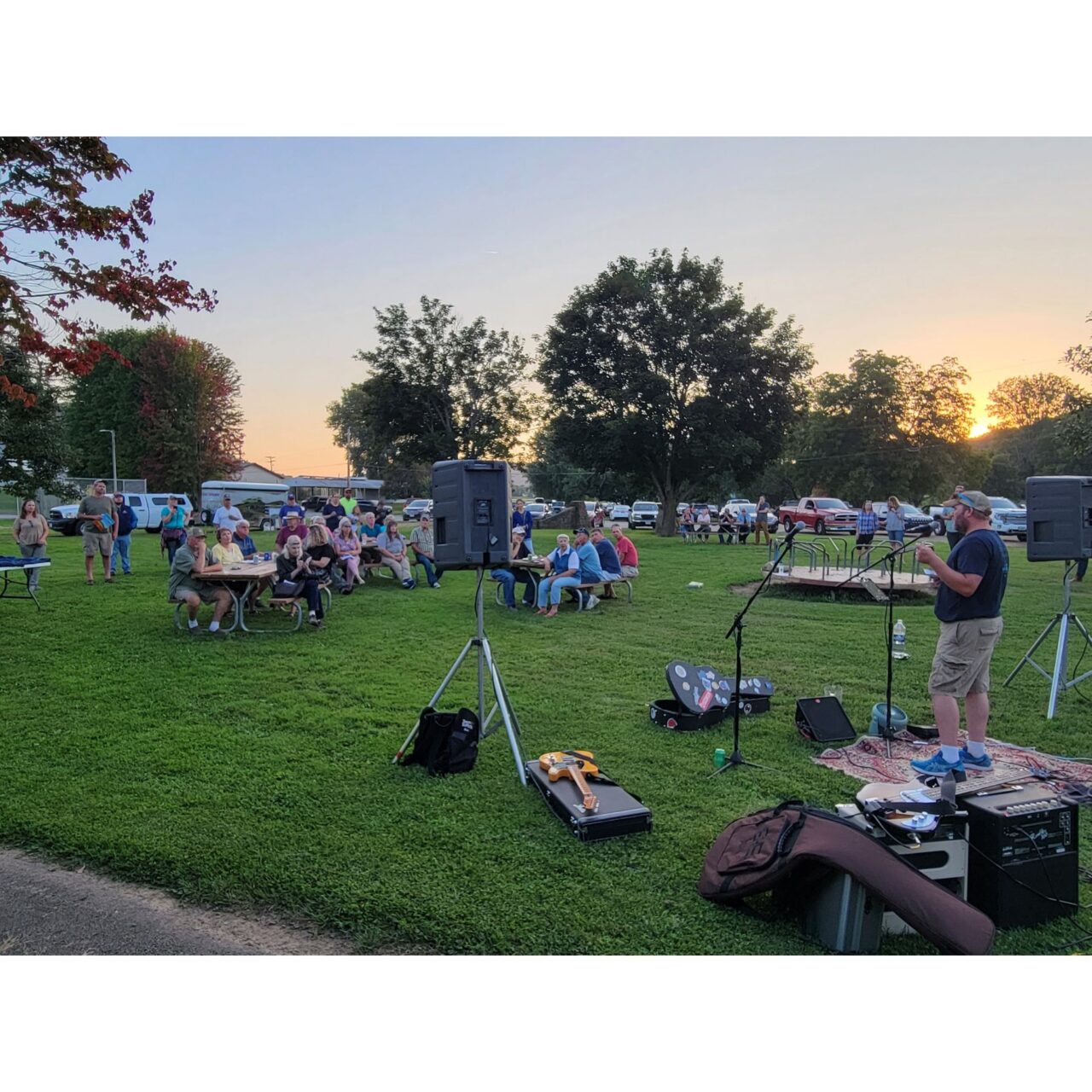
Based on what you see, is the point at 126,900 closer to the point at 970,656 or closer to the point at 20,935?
the point at 20,935

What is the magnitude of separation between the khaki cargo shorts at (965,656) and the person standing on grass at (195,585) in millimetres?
8005

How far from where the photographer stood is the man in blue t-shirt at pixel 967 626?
4.93 m

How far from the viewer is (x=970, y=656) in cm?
498

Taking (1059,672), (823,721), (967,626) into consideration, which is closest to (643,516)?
→ (1059,672)

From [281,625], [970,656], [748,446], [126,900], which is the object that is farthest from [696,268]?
[126,900]

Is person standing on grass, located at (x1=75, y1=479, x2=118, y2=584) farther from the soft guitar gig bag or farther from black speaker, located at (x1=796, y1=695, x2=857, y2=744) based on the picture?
the soft guitar gig bag

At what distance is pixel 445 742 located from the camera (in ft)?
16.8

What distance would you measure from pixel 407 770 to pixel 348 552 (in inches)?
353

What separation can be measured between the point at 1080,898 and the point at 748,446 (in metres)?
29.0

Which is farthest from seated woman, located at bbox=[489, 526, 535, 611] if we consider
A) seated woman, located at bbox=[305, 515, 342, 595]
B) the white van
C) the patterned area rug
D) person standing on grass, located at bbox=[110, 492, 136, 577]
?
the white van

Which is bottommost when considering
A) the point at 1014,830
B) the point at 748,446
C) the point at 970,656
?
the point at 1014,830

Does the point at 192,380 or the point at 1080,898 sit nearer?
the point at 1080,898

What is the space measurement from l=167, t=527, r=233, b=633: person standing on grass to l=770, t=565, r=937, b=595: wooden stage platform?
983cm

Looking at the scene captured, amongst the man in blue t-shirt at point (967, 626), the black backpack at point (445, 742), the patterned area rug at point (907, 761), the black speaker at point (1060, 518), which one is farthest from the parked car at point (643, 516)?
the black backpack at point (445, 742)
